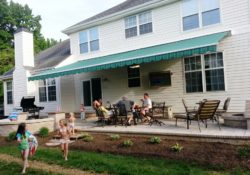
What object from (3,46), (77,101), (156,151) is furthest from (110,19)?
(3,46)

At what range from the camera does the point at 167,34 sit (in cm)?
1441

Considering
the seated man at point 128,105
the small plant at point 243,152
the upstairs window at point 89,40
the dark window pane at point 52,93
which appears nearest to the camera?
the small plant at point 243,152

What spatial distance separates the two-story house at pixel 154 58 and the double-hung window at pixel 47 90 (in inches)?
3.2

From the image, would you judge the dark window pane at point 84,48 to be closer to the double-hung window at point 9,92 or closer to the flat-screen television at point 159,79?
the flat-screen television at point 159,79

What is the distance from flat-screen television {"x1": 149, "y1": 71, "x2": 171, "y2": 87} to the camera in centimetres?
1406

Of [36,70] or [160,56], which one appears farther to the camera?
[36,70]

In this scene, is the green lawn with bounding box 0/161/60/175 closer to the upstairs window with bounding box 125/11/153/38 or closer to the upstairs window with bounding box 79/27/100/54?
the upstairs window with bounding box 125/11/153/38

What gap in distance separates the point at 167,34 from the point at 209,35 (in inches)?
104

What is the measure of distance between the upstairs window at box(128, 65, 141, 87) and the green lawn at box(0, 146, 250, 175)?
8.40 m

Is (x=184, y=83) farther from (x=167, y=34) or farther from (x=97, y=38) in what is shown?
(x=97, y=38)

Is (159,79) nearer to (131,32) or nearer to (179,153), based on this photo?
(131,32)

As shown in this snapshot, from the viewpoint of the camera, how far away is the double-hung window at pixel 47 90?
19.4 meters

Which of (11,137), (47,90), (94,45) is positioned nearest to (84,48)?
(94,45)

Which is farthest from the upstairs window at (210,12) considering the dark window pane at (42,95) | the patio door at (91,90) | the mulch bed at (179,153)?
the dark window pane at (42,95)
